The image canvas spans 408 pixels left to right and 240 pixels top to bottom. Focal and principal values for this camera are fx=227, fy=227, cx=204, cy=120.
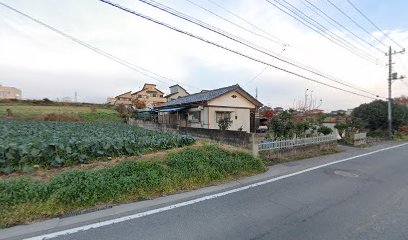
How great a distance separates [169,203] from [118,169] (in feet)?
5.44

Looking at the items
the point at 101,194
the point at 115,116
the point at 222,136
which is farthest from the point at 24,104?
the point at 101,194

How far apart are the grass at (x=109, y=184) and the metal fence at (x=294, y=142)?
2.57 m

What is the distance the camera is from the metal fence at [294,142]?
9543 mm

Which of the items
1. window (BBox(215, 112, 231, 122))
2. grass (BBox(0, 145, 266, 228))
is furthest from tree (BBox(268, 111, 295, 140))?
window (BBox(215, 112, 231, 122))

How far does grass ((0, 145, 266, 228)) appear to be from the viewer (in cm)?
411

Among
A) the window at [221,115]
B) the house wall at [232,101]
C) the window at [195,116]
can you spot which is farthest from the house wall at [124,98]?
the window at [221,115]

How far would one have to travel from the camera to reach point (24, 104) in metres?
48.0

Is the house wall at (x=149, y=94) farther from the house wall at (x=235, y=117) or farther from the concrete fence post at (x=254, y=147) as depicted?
the concrete fence post at (x=254, y=147)

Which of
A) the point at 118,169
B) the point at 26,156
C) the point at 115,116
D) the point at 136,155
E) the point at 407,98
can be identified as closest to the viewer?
the point at 118,169

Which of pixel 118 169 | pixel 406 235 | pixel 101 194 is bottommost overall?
pixel 406 235

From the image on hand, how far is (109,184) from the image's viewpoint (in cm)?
493

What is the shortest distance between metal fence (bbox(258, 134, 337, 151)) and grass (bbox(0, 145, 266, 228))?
2.57 metres

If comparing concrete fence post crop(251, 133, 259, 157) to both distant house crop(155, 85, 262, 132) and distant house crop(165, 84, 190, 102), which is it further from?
distant house crop(165, 84, 190, 102)

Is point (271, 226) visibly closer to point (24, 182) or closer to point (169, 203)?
point (169, 203)
